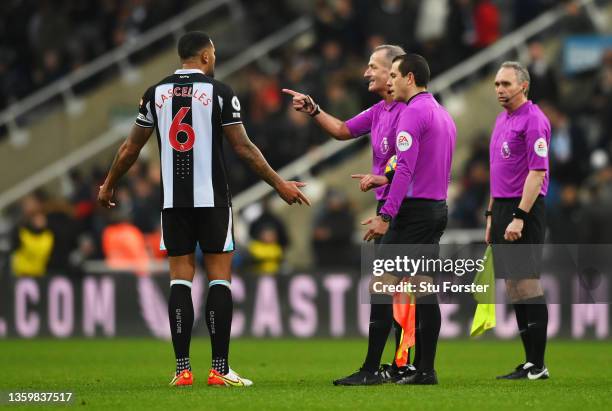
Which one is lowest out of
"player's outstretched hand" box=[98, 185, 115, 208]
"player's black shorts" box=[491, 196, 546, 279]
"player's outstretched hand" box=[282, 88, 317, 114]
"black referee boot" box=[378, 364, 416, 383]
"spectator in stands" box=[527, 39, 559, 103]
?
"black referee boot" box=[378, 364, 416, 383]

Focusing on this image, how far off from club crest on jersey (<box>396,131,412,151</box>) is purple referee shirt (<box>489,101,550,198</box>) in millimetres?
1157

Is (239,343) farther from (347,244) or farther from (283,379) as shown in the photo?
(283,379)

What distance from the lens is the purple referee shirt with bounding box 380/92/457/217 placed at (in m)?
9.26

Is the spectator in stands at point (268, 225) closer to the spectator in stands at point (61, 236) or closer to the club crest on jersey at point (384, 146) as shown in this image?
the spectator in stands at point (61, 236)

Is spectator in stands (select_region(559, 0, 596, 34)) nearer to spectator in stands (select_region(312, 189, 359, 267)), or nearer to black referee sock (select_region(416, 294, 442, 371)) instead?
spectator in stands (select_region(312, 189, 359, 267))

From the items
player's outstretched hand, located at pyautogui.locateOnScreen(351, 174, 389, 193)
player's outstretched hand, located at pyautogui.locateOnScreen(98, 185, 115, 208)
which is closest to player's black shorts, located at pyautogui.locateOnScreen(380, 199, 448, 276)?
player's outstretched hand, located at pyautogui.locateOnScreen(351, 174, 389, 193)

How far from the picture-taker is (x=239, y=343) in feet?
51.6

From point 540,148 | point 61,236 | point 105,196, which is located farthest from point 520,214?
point 61,236

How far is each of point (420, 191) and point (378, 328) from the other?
959 mm

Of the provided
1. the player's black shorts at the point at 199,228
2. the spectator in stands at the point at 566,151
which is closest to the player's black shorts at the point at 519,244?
the player's black shorts at the point at 199,228

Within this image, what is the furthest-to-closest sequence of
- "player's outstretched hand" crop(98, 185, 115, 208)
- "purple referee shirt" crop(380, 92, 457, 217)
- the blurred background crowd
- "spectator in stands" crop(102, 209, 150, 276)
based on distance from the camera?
"spectator in stands" crop(102, 209, 150, 276) < the blurred background crowd < "player's outstretched hand" crop(98, 185, 115, 208) < "purple referee shirt" crop(380, 92, 457, 217)

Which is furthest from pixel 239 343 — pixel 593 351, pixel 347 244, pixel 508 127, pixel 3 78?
pixel 3 78

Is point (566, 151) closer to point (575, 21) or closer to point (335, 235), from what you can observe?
point (335, 235)

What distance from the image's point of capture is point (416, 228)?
372 inches
